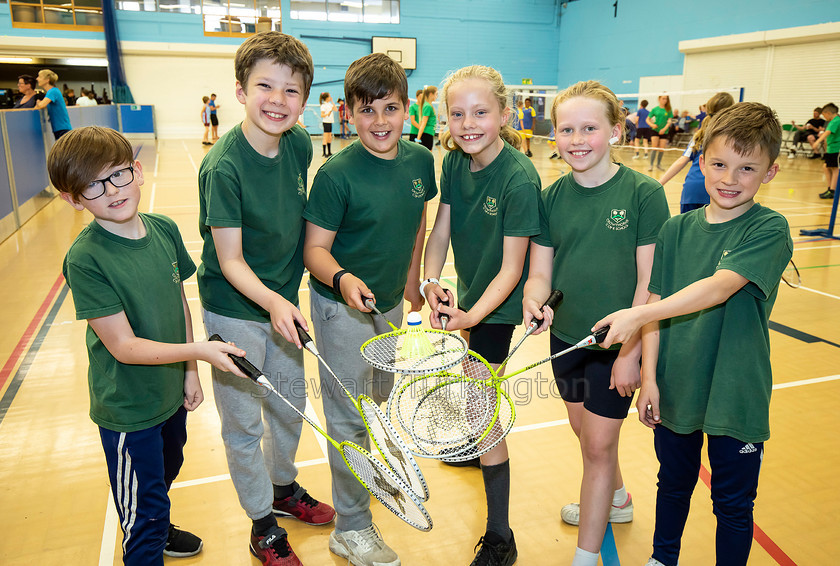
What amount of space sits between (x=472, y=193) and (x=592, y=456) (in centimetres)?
127

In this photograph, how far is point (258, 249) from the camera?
2.48 m

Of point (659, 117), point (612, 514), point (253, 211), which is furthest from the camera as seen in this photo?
point (659, 117)

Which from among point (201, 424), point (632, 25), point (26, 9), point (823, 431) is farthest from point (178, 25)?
point (823, 431)

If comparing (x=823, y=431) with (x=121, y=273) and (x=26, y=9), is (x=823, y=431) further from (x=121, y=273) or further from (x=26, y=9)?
(x=26, y=9)

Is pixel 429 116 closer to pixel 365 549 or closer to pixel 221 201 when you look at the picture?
pixel 221 201

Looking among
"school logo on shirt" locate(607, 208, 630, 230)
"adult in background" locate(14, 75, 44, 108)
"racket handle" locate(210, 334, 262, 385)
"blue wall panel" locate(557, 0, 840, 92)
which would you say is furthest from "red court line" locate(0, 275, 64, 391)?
"blue wall panel" locate(557, 0, 840, 92)

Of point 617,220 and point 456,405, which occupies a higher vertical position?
point 617,220

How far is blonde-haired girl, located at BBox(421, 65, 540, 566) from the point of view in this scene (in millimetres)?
2494

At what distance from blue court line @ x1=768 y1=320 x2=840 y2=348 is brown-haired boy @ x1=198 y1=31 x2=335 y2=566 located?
15.6 ft

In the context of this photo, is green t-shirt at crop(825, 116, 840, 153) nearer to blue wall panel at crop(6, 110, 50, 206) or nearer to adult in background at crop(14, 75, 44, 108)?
blue wall panel at crop(6, 110, 50, 206)

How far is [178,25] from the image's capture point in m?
27.3

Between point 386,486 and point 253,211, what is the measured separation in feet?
3.99

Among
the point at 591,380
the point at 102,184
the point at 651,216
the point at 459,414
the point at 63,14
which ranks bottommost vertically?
the point at 459,414

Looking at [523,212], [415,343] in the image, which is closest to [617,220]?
[523,212]
